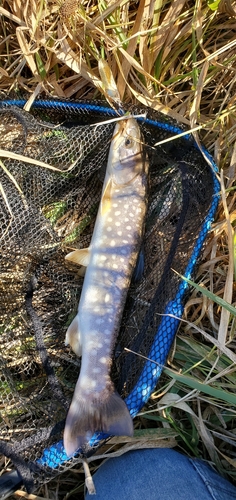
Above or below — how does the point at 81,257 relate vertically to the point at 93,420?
above

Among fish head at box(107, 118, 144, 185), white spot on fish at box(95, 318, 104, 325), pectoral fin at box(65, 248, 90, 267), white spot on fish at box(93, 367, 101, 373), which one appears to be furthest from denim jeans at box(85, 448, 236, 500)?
fish head at box(107, 118, 144, 185)

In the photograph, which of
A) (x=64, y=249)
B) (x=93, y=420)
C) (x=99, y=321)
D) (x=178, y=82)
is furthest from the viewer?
(x=178, y=82)

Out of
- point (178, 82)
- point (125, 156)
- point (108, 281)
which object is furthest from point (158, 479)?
point (178, 82)

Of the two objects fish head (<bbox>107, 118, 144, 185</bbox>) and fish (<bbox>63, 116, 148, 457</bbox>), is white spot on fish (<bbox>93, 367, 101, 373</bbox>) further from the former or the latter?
fish head (<bbox>107, 118, 144, 185</bbox>)

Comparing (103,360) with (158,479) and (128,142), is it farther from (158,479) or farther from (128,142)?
(128,142)

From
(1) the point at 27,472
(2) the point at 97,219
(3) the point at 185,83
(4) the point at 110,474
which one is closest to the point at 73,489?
(4) the point at 110,474

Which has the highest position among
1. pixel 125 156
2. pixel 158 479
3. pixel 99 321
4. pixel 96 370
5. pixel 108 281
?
pixel 125 156
